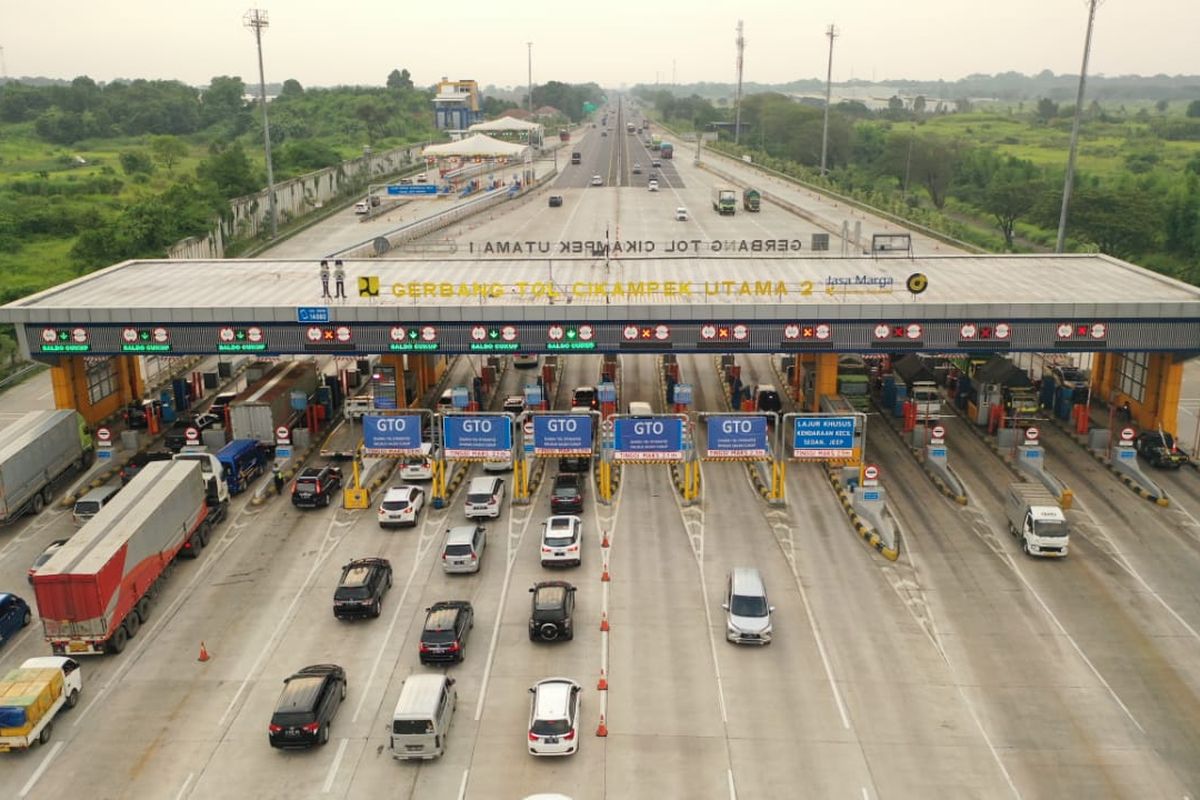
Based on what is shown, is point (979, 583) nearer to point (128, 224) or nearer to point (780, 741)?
point (780, 741)

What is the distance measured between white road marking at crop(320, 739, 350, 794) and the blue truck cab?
2031 centimetres

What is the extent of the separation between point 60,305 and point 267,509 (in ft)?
46.7

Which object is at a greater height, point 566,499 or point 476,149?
point 476,149

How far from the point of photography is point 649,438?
41.5m

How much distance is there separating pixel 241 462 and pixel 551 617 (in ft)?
65.8

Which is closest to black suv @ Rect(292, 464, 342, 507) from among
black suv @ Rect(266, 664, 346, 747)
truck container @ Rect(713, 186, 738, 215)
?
black suv @ Rect(266, 664, 346, 747)

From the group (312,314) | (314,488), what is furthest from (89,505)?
(312,314)

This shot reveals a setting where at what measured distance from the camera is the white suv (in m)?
37.1

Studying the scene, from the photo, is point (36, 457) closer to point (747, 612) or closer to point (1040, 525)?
point (747, 612)

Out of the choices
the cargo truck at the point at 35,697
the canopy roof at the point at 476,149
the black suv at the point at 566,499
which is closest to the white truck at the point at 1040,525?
the black suv at the point at 566,499

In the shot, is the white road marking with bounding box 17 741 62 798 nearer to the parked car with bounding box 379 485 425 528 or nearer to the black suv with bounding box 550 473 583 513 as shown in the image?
the parked car with bounding box 379 485 425 528

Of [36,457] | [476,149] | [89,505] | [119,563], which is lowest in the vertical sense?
[89,505]

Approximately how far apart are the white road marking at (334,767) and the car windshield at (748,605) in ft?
40.7

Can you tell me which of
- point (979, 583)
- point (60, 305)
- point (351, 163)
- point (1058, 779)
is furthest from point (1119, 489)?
point (351, 163)
